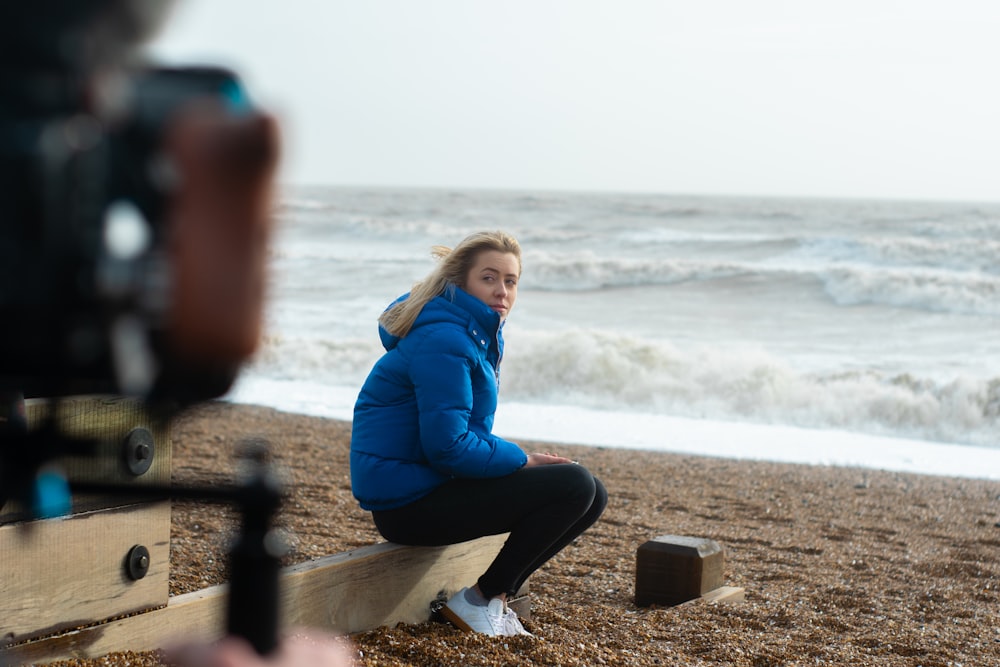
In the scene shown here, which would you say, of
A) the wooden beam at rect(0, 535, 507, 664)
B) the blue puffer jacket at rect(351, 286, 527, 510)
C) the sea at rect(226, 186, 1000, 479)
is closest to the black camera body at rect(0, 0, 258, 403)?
the sea at rect(226, 186, 1000, 479)

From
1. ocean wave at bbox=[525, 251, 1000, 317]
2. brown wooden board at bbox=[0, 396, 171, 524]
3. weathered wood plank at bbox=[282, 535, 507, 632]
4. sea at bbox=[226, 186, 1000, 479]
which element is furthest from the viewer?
ocean wave at bbox=[525, 251, 1000, 317]

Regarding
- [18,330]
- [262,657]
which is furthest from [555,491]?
[18,330]

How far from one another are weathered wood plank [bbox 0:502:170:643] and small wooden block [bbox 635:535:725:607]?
6.79 ft

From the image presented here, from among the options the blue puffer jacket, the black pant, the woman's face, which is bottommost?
the black pant

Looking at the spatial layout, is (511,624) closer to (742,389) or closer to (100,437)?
(100,437)

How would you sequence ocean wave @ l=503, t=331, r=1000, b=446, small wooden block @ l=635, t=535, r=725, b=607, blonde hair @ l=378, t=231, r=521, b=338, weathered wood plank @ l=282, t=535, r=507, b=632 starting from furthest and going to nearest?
ocean wave @ l=503, t=331, r=1000, b=446 < small wooden block @ l=635, t=535, r=725, b=607 < blonde hair @ l=378, t=231, r=521, b=338 < weathered wood plank @ l=282, t=535, r=507, b=632

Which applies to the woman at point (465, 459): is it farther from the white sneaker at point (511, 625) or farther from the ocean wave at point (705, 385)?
the ocean wave at point (705, 385)

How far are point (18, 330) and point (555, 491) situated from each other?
118 inches

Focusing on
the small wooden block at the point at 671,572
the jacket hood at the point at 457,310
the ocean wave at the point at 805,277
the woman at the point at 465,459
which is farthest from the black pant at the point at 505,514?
the ocean wave at the point at 805,277

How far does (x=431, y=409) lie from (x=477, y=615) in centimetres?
74

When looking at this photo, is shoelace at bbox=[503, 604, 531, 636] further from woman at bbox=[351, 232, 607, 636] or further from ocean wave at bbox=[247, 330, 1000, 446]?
ocean wave at bbox=[247, 330, 1000, 446]

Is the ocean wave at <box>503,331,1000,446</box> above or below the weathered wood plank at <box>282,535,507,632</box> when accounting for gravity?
below

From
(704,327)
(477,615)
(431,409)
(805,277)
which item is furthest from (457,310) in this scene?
(805,277)

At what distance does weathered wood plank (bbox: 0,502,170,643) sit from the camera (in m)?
2.58
